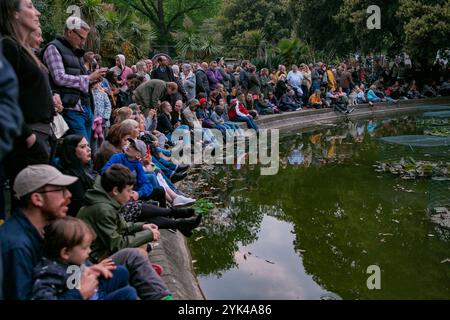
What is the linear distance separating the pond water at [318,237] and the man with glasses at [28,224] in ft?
7.04

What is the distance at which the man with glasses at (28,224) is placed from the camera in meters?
2.55

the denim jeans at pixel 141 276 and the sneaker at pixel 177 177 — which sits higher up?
the sneaker at pixel 177 177

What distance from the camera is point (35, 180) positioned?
110 inches

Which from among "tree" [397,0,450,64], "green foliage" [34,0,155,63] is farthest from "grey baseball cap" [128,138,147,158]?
"tree" [397,0,450,64]

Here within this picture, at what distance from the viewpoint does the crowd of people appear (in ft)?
8.77

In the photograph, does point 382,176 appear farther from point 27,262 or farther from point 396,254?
point 27,262

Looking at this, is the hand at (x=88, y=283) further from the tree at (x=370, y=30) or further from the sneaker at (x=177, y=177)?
the tree at (x=370, y=30)

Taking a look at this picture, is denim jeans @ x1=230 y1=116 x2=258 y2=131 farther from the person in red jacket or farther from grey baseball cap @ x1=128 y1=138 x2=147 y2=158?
grey baseball cap @ x1=128 y1=138 x2=147 y2=158

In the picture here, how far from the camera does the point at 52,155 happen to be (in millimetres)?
4102

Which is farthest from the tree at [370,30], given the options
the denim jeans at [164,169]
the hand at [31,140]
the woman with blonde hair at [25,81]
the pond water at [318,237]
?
the hand at [31,140]

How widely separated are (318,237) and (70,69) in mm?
3125

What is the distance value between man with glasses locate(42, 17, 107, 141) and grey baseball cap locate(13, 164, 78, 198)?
94.6 inches

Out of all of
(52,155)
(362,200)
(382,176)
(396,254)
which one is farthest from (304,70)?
(52,155)
